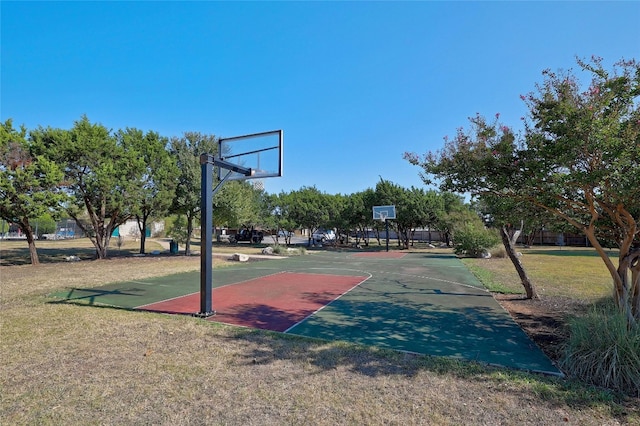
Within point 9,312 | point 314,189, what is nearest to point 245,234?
point 314,189

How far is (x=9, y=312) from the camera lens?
21.8ft

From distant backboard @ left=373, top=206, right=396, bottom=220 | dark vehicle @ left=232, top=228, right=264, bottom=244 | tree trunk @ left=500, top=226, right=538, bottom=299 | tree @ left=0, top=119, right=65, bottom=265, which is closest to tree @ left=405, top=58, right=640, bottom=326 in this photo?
tree trunk @ left=500, top=226, right=538, bottom=299

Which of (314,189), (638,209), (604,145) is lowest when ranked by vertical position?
(638,209)

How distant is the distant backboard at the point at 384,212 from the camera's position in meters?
31.1

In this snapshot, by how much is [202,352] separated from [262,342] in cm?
85

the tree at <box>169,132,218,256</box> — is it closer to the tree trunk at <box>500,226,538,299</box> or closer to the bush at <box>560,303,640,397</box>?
the tree trunk at <box>500,226,538,299</box>

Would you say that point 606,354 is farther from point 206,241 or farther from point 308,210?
point 308,210

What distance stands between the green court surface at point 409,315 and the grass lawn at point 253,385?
555 millimetres

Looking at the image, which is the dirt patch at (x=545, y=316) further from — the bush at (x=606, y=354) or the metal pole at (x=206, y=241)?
the metal pole at (x=206, y=241)

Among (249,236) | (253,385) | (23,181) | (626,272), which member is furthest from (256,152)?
(249,236)

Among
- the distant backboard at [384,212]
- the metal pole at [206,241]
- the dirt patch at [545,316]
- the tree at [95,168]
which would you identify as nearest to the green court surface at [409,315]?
the dirt patch at [545,316]

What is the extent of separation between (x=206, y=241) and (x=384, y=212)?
26.0 meters

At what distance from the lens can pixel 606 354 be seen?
12.4ft

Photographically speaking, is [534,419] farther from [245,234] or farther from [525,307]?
[245,234]
